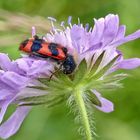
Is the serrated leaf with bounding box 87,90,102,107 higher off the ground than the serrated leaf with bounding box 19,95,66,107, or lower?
lower

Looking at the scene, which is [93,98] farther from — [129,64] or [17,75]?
[17,75]

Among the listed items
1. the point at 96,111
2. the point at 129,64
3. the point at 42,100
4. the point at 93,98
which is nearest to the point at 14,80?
the point at 42,100

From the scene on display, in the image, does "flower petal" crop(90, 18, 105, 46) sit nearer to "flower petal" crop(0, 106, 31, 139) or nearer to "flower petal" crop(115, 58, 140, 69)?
"flower petal" crop(115, 58, 140, 69)

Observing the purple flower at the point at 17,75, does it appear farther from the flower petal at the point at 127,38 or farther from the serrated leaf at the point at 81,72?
the flower petal at the point at 127,38

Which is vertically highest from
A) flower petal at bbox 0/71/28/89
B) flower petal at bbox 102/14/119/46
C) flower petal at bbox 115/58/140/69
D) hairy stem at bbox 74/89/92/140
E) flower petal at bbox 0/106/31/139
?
flower petal at bbox 102/14/119/46

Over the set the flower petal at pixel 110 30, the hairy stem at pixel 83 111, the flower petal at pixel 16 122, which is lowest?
the hairy stem at pixel 83 111

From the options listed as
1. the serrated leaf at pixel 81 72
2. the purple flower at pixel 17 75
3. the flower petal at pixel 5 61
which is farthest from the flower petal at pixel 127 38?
the flower petal at pixel 5 61

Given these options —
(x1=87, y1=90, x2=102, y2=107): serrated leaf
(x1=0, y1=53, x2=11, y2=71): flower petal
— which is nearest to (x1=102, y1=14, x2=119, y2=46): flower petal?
(x1=87, y1=90, x2=102, y2=107): serrated leaf

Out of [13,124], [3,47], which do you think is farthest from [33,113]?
[13,124]
